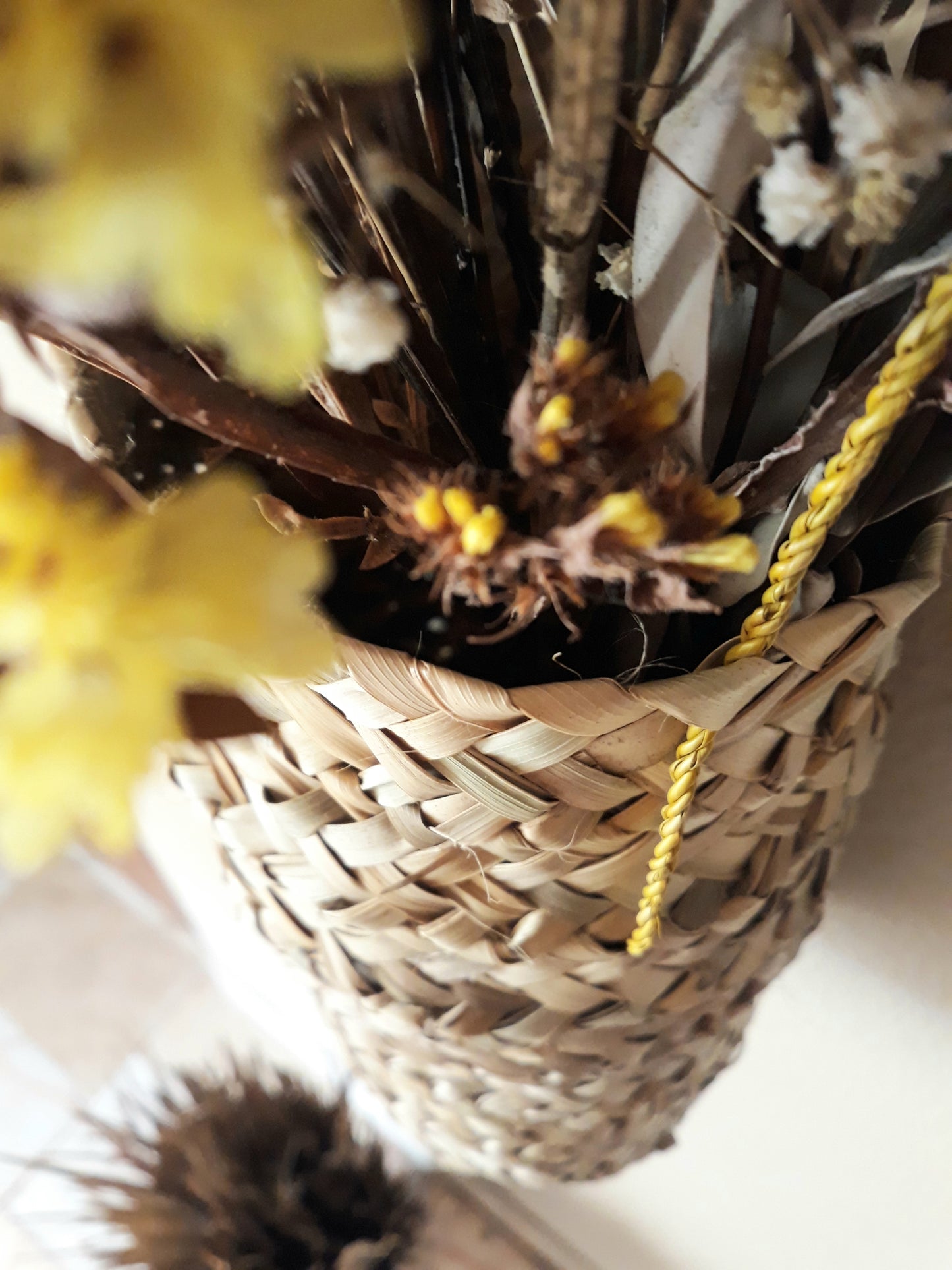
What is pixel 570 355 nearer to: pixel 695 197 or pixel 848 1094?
pixel 695 197

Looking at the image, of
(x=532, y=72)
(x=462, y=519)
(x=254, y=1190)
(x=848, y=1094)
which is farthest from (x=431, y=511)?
(x=254, y=1190)

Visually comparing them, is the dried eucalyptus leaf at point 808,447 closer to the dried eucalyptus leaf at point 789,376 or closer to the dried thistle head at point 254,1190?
the dried eucalyptus leaf at point 789,376

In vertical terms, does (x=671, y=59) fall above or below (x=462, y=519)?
above

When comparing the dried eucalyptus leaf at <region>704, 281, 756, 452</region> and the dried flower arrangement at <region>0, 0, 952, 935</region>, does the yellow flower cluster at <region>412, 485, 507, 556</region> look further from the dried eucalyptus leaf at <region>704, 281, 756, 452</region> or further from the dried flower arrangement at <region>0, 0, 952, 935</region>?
the dried eucalyptus leaf at <region>704, 281, 756, 452</region>

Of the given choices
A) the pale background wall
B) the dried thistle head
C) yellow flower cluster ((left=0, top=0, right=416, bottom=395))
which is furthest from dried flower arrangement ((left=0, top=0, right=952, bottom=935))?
the dried thistle head

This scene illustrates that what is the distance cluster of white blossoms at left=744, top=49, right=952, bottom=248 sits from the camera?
0.16m

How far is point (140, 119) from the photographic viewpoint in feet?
0.30

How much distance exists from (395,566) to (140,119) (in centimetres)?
19

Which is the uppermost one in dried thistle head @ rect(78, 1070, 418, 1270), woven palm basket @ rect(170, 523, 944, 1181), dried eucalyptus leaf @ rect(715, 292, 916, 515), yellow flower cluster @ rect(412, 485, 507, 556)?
dried eucalyptus leaf @ rect(715, 292, 916, 515)

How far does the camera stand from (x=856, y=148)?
0.16 m

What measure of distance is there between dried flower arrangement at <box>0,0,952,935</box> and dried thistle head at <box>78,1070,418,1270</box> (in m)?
0.77

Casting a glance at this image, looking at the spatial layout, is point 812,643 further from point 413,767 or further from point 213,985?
point 213,985

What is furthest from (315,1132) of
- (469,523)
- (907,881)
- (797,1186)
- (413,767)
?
(469,523)

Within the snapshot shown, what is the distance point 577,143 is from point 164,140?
0.30 ft
